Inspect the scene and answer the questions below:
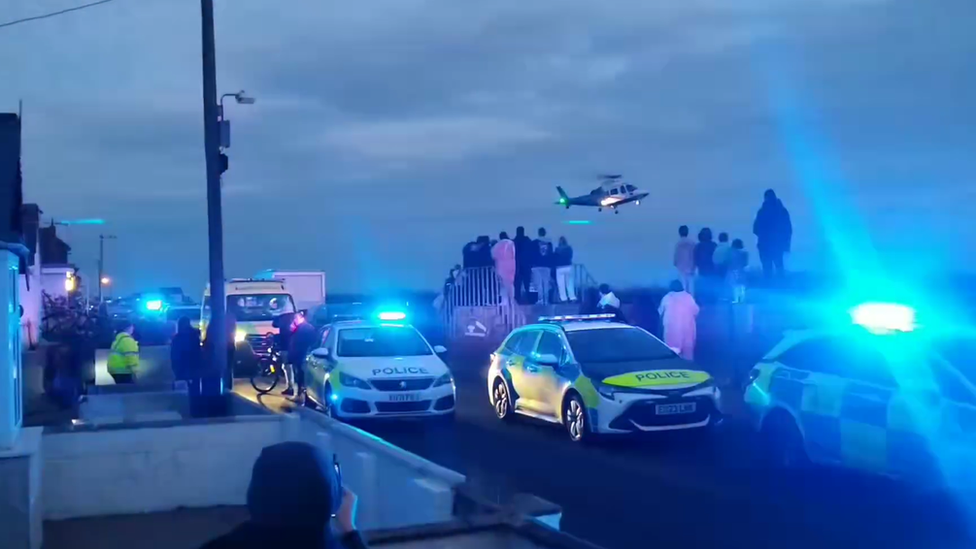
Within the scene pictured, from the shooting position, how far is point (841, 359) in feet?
31.6

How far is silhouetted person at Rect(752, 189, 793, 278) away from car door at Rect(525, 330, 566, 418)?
7.54 m

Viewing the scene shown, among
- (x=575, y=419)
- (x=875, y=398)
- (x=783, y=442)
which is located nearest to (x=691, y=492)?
(x=783, y=442)

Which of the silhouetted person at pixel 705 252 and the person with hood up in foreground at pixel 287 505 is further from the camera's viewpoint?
the silhouetted person at pixel 705 252

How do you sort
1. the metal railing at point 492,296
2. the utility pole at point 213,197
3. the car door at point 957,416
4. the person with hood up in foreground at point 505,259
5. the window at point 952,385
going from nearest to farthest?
1. the car door at point 957,416
2. the window at point 952,385
3. the utility pole at point 213,197
4. the person with hood up in foreground at point 505,259
5. the metal railing at point 492,296

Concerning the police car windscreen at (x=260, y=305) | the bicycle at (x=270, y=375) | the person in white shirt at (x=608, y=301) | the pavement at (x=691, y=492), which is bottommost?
the pavement at (x=691, y=492)

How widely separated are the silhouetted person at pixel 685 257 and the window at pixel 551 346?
21.4 feet

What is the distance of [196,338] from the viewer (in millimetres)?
16594

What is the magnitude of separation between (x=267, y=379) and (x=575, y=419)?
Answer: 1048 cm

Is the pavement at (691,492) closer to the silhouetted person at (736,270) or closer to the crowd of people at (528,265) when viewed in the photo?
the silhouetted person at (736,270)

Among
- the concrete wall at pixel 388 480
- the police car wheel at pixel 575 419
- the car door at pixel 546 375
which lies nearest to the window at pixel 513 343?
the car door at pixel 546 375

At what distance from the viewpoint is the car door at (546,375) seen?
13.7 meters

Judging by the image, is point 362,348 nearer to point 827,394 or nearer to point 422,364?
point 422,364

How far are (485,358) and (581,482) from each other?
15580 mm

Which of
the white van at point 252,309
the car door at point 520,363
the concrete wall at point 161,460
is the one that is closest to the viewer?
the concrete wall at point 161,460
